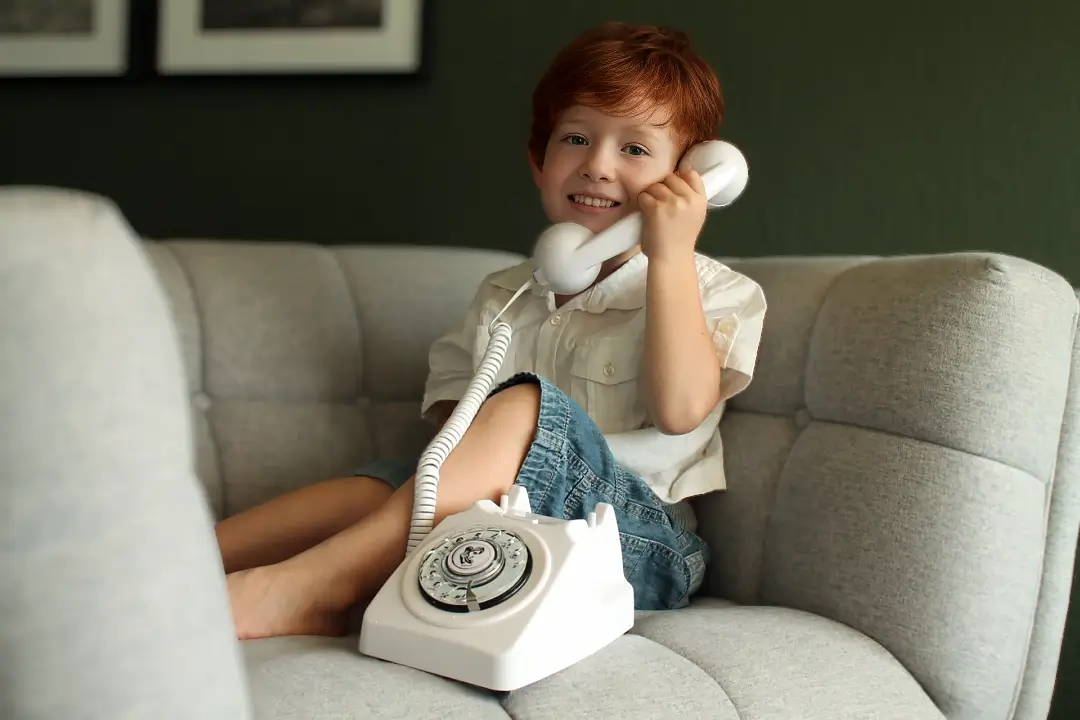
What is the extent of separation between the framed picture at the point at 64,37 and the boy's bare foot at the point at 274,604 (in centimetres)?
136

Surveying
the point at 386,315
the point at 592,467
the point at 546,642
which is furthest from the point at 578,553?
the point at 386,315

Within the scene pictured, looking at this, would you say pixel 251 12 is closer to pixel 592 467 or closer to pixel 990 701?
pixel 592 467

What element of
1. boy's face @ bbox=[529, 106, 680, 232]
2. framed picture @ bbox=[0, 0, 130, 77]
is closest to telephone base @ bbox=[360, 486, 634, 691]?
boy's face @ bbox=[529, 106, 680, 232]

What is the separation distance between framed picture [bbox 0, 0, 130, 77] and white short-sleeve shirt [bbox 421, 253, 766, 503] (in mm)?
1078

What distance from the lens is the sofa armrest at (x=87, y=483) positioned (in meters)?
0.45

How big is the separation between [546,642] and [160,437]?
1.21 feet

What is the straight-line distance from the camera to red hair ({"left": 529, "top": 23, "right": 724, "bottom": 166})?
1185mm

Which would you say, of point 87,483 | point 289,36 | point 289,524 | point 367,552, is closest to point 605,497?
point 367,552

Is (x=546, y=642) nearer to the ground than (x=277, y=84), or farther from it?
nearer to the ground

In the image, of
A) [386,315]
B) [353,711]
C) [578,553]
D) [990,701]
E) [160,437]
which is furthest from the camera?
[386,315]

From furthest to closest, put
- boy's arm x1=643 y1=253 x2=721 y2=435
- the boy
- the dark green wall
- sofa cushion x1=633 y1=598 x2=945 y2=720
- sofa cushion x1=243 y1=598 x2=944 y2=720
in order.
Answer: the dark green wall < boy's arm x1=643 y1=253 x2=721 y2=435 < the boy < sofa cushion x1=633 y1=598 x2=945 y2=720 < sofa cushion x1=243 y1=598 x2=944 y2=720

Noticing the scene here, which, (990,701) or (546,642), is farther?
(990,701)

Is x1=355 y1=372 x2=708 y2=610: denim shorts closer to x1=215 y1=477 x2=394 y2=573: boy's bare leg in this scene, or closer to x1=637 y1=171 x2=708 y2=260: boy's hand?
x1=215 y1=477 x2=394 y2=573: boy's bare leg

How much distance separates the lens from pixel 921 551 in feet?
3.05
